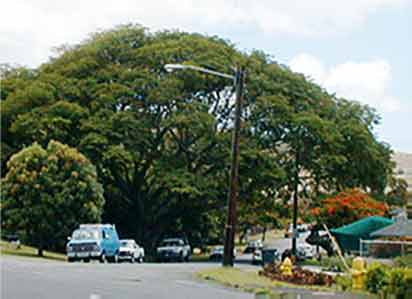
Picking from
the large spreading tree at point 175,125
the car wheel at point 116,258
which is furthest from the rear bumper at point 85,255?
the large spreading tree at point 175,125

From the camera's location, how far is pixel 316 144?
193 ft

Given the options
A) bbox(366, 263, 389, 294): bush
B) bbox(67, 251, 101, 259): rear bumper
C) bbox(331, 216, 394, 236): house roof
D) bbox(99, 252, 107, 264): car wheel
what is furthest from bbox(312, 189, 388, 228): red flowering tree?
bbox(366, 263, 389, 294): bush

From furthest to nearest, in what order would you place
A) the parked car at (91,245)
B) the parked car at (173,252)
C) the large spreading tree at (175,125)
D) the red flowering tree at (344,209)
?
the red flowering tree at (344,209), the parked car at (173,252), the large spreading tree at (175,125), the parked car at (91,245)

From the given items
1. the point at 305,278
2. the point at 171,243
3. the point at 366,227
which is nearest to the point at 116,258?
the point at 366,227

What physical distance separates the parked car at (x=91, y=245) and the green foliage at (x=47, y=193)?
690cm

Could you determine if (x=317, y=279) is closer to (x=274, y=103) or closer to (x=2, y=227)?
(x=2, y=227)

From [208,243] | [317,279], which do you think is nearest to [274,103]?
[208,243]

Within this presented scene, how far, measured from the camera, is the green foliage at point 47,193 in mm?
48719

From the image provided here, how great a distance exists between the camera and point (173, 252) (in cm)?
5856

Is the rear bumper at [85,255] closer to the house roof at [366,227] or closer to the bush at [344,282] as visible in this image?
the house roof at [366,227]

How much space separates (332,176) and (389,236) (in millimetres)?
18489

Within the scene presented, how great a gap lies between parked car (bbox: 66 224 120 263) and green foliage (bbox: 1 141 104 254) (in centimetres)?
690

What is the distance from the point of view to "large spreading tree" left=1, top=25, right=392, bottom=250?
55531mm

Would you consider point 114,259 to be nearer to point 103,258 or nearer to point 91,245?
point 103,258
